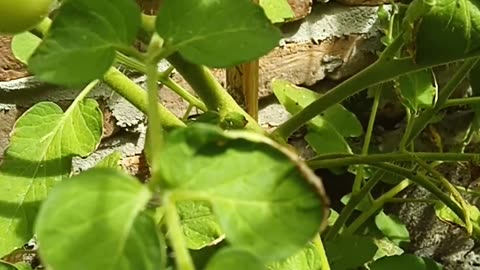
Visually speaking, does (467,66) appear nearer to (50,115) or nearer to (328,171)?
(50,115)

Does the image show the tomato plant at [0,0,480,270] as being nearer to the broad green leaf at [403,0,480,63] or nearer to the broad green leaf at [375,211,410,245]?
the broad green leaf at [403,0,480,63]

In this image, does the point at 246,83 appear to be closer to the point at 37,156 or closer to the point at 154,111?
the point at 37,156

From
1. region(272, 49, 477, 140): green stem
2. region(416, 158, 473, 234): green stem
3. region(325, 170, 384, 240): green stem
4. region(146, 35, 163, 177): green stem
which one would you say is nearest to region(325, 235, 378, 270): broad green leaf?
region(325, 170, 384, 240): green stem

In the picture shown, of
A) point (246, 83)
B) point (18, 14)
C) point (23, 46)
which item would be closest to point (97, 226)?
Answer: point (18, 14)

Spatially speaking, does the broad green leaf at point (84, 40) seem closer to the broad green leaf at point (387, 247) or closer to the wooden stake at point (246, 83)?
the wooden stake at point (246, 83)

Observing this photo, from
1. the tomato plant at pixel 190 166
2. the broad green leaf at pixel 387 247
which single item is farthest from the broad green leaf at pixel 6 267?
the broad green leaf at pixel 387 247

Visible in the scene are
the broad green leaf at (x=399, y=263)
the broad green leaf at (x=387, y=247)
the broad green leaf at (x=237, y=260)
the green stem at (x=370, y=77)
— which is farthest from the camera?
the broad green leaf at (x=387, y=247)
